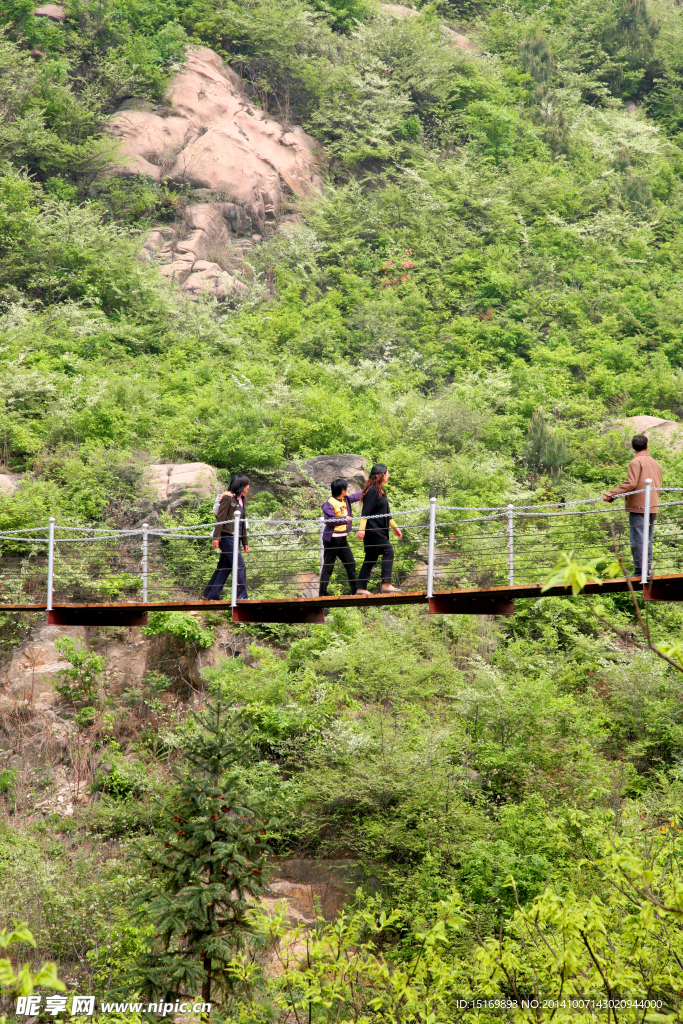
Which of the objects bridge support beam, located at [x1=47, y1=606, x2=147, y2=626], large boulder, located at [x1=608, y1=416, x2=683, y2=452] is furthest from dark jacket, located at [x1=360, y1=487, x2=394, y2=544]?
large boulder, located at [x1=608, y1=416, x2=683, y2=452]

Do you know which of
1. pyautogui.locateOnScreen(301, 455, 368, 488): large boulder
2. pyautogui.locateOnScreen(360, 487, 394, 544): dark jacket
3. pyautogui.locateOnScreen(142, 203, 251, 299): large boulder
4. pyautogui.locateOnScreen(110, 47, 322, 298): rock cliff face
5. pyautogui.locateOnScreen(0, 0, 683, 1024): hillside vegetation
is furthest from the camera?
pyautogui.locateOnScreen(110, 47, 322, 298): rock cliff face

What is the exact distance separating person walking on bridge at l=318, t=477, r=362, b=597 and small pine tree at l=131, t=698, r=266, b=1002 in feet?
8.02

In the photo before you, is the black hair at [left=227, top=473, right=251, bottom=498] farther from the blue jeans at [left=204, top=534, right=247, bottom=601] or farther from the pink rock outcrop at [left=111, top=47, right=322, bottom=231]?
the pink rock outcrop at [left=111, top=47, right=322, bottom=231]

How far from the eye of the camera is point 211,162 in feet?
74.2

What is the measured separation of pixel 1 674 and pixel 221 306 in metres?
9.65

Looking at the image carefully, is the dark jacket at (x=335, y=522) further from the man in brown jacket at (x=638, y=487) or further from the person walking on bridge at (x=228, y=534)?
the man in brown jacket at (x=638, y=487)

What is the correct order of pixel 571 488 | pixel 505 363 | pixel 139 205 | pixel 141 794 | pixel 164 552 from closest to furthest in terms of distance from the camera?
pixel 141 794
pixel 164 552
pixel 571 488
pixel 505 363
pixel 139 205

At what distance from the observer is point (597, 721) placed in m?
13.2

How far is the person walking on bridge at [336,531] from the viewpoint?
8812 mm

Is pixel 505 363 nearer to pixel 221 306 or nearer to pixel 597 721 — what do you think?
pixel 221 306

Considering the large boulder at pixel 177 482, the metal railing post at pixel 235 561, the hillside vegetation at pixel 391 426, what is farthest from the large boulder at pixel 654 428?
the metal railing post at pixel 235 561

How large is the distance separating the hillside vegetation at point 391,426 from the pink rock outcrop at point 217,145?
0.55 meters

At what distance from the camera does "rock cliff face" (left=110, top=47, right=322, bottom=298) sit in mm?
21281

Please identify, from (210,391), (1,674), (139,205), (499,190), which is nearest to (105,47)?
(139,205)
